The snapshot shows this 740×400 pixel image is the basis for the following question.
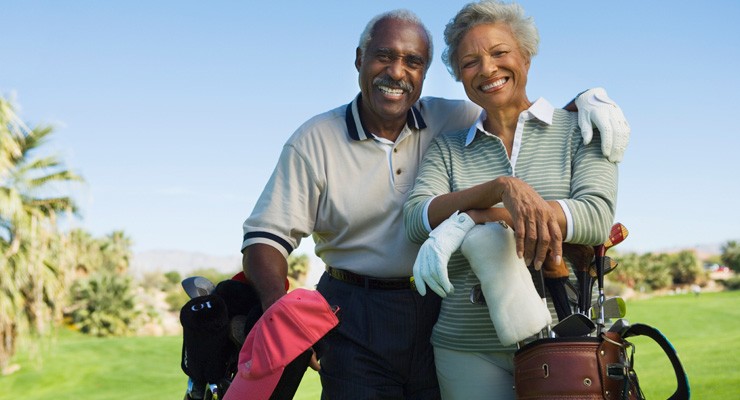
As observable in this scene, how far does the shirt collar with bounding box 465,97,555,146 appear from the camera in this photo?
2717 mm

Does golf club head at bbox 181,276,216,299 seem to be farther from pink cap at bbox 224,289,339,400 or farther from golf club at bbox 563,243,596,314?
golf club at bbox 563,243,596,314

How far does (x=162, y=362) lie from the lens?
18.2 meters

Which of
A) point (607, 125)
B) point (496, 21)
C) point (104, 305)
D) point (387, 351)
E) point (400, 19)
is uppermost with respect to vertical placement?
point (400, 19)

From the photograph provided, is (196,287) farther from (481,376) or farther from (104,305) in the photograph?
(104,305)

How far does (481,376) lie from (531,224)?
605mm

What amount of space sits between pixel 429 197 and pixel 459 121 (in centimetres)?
83

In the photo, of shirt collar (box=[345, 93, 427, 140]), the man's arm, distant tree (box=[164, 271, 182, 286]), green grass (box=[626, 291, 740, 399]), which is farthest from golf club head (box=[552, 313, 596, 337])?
distant tree (box=[164, 271, 182, 286])

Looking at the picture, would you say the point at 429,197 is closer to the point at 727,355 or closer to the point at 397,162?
the point at 397,162

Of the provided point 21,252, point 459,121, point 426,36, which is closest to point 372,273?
point 459,121

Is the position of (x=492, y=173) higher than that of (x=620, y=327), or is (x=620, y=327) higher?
(x=492, y=173)

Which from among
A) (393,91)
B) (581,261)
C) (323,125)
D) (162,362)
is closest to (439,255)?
(581,261)

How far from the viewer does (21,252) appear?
16.5 metres

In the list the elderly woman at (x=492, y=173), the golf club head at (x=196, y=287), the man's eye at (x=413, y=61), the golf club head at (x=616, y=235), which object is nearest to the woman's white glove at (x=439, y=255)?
the elderly woman at (x=492, y=173)

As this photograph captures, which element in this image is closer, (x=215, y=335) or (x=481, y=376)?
(x=481, y=376)
